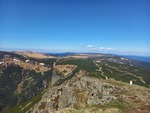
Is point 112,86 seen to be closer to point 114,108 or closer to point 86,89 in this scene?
point 86,89

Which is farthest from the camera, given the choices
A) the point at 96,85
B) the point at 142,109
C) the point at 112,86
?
the point at 96,85

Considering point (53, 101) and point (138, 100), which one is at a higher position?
point (138, 100)

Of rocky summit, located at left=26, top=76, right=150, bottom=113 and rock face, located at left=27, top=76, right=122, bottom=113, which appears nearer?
rocky summit, located at left=26, top=76, right=150, bottom=113

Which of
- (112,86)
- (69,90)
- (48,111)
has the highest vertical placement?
(112,86)

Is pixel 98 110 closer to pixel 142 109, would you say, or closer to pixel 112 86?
pixel 142 109

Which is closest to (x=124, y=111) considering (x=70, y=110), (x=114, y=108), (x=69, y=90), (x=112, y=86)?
(x=114, y=108)

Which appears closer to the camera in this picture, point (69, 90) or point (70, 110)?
point (70, 110)

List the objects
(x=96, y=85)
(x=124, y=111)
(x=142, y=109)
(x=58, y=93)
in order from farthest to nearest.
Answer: (x=58, y=93), (x=96, y=85), (x=142, y=109), (x=124, y=111)

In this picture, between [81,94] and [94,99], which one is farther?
[81,94]

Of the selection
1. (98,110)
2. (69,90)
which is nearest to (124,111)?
(98,110)

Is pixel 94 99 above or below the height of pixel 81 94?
above

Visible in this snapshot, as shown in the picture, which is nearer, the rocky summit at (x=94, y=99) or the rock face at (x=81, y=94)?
the rocky summit at (x=94, y=99)
